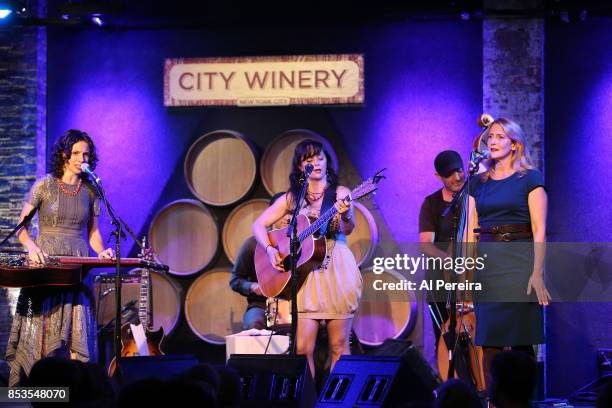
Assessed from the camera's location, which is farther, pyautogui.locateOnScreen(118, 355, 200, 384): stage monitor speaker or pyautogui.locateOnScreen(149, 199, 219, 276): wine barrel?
pyautogui.locateOnScreen(149, 199, 219, 276): wine barrel

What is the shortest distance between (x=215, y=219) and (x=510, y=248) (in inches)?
136

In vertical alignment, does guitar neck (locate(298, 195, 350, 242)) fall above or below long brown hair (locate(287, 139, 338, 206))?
below

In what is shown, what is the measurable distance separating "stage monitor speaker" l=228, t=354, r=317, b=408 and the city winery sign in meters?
3.87

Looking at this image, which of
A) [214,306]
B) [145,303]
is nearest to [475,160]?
[145,303]

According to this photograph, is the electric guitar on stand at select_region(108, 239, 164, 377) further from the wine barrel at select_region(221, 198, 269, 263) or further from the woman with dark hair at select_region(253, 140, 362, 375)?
the woman with dark hair at select_region(253, 140, 362, 375)

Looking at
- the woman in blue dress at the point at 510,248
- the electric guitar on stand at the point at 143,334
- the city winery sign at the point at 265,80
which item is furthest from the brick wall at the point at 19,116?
the woman in blue dress at the point at 510,248

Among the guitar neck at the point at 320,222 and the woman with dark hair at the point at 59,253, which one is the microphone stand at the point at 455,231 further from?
the woman with dark hair at the point at 59,253

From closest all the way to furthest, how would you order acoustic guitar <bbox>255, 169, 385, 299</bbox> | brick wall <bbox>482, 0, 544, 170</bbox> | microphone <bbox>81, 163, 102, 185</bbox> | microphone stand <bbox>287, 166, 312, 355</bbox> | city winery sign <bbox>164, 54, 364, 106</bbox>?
1. microphone stand <bbox>287, 166, 312, 355</bbox>
2. microphone <bbox>81, 163, 102, 185</bbox>
3. acoustic guitar <bbox>255, 169, 385, 299</bbox>
4. brick wall <bbox>482, 0, 544, 170</bbox>
5. city winery sign <bbox>164, 54, 364, 106</bbox>

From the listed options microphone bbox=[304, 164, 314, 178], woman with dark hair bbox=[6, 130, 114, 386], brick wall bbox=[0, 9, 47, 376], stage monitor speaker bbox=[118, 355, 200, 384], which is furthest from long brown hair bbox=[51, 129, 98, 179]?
brick wall bbox=[0, 9, 47, 376]

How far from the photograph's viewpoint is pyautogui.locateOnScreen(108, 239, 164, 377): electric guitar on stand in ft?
23.3

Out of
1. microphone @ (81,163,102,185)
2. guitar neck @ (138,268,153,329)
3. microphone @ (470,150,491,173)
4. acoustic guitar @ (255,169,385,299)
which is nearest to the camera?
microphone @ (470,150,491,173)

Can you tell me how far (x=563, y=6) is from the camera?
25.0 ft

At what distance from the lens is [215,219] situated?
8039mm

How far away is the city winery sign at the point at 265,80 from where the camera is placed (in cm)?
811
